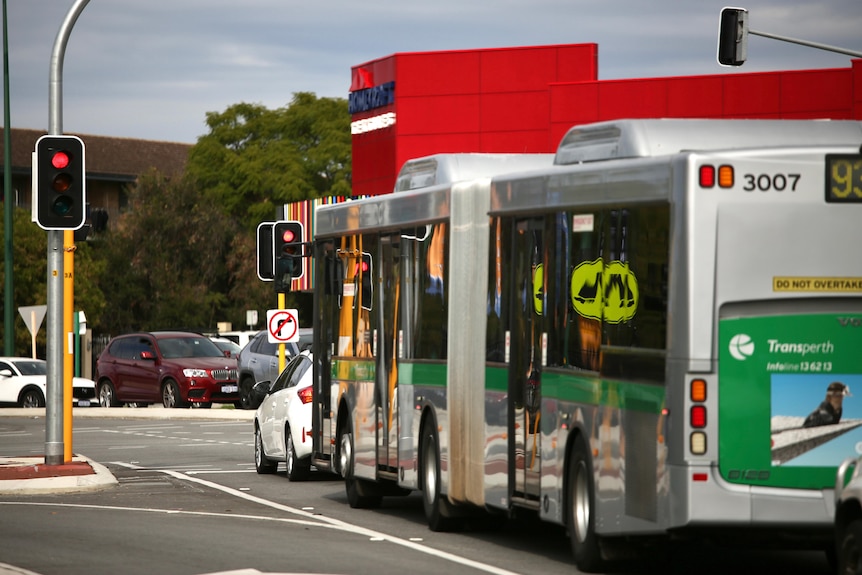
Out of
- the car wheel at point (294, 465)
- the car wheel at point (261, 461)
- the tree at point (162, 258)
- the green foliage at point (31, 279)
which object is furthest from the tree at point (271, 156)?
the car wheel at point (294, 465)

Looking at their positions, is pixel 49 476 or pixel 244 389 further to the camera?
pixel 244 389

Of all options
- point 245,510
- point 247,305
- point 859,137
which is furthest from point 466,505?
point 247,305

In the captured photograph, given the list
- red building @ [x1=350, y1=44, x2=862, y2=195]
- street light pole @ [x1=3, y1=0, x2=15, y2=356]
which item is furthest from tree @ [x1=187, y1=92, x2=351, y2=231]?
street light pole @ [x1=3, y1=0, x2=15, y2=356]

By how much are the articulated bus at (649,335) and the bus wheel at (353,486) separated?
5.98 feet

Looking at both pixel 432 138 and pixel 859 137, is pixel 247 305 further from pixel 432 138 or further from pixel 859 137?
pixel 859 137

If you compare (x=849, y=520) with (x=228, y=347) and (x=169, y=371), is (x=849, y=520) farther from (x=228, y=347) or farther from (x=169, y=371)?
(x=228, y=347)

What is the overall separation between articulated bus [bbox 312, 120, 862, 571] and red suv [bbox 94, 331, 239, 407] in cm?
2489

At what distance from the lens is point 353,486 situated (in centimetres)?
1806

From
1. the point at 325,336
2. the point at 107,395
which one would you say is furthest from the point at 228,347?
the point at 325,336

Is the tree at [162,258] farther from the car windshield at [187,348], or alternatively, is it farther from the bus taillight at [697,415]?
the bus taillight at [697,415]

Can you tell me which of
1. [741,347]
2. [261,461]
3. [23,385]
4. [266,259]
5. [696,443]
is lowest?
[23,385]

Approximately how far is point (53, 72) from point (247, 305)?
57.8 metres

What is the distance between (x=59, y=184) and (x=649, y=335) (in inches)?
426

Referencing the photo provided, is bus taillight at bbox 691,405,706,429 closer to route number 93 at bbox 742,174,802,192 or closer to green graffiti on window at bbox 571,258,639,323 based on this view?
green graffiti on window at bbox 571,258,639,323
